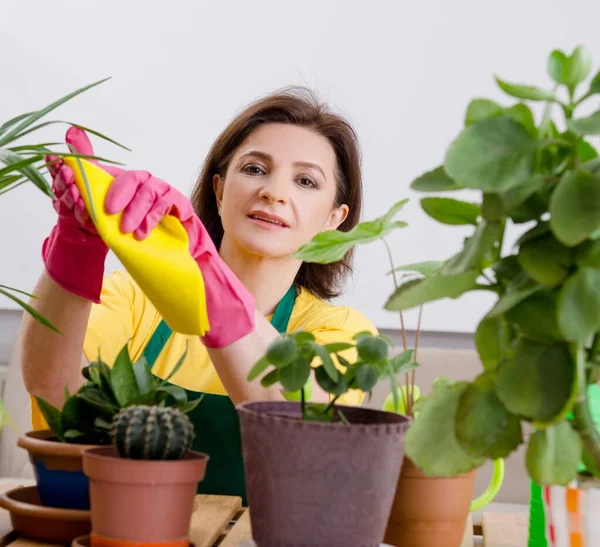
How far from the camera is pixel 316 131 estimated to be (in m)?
1.73

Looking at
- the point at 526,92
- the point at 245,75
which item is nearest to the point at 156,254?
the point at 526,92

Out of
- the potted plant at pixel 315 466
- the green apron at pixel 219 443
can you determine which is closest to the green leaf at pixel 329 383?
the potted plant at pixel 315 466

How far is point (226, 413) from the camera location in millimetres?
1467

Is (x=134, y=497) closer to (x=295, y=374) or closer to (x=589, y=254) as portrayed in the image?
(x=295, y=374)

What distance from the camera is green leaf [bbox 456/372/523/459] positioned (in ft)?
1.63

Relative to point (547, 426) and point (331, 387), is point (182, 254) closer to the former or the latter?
point (331, 387)

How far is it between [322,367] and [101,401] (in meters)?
0.24

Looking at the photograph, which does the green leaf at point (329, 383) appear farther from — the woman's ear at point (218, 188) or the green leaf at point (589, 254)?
the woman's ear at point (218, 188)

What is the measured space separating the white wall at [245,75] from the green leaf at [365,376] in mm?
2069

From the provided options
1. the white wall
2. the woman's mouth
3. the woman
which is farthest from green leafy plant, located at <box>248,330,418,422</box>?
the white wall

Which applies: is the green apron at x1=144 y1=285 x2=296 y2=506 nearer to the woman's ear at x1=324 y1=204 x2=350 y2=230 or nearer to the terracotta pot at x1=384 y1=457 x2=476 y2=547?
the woman's ear at x1=324 y1=204 x2=350 y2=230

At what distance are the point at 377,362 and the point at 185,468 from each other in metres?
0.17

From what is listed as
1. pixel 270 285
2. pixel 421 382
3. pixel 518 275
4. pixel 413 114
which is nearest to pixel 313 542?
pixel 518 275

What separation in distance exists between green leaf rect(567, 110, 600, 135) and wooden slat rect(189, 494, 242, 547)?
45 cm
